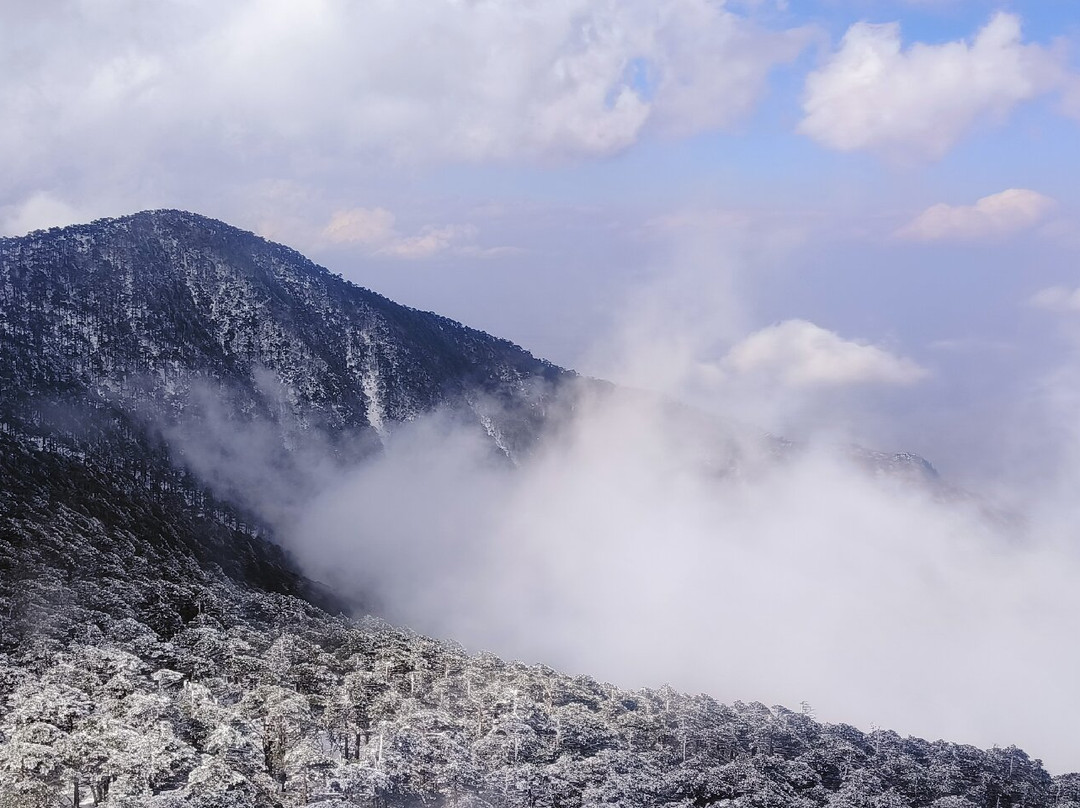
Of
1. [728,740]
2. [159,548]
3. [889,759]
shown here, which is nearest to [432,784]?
[728,740]

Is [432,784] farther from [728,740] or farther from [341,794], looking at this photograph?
[728,740]

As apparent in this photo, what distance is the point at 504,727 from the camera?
110625 mm

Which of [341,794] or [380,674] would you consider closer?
[341,794]

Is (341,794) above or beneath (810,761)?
beneath

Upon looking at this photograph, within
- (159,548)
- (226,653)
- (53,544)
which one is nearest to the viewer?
(226,653)

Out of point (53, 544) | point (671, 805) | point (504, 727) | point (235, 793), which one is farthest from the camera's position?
point (53, 544)

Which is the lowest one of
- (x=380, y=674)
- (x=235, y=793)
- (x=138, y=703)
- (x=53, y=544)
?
(x=235, y=793)

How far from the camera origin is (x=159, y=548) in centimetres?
19100

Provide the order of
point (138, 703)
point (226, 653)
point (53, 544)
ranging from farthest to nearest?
point (53, 544) < point (226, 653) < point (138, 703)

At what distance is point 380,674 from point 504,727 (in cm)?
2353

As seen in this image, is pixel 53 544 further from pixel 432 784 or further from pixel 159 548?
pixel 432 784

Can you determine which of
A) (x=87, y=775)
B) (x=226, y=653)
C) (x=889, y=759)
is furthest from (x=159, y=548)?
(x=889, y=759)

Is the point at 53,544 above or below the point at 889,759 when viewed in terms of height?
above

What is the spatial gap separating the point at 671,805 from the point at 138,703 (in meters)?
59.7
